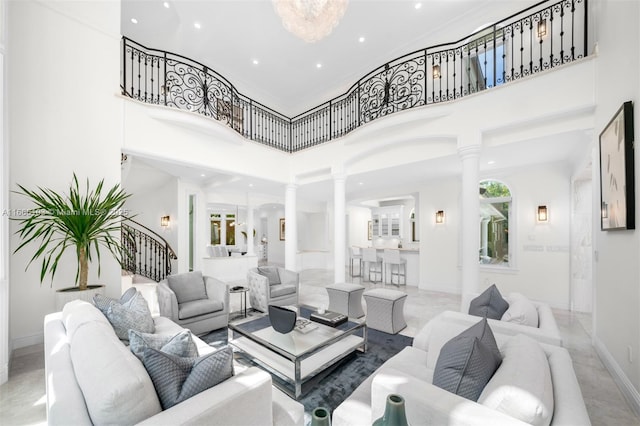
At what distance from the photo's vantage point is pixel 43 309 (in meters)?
3.43

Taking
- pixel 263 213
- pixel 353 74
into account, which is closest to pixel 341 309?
pixel 353 74

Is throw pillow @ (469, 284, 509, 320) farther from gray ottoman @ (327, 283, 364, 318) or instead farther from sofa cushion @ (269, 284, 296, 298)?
sofa cushion @ (269, 284, 296, 298)

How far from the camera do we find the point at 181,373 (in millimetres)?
1403

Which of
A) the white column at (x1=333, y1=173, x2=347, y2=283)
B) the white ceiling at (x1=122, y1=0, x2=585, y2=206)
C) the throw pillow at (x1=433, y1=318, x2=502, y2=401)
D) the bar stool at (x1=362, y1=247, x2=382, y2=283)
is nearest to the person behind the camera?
the throw pillow at (x1=433, y1=318, x2=502, y2=401)

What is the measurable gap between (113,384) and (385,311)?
3341 mm

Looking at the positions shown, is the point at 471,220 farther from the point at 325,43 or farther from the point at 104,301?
the point at 325,43

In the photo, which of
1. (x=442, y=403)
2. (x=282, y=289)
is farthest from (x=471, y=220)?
(x=442, y=403)

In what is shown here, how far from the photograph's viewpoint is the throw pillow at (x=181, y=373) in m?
1.32

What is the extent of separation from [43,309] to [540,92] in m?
7.15

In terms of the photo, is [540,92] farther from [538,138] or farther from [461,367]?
[461,367]

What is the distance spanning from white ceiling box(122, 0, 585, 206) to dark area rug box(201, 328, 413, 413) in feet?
10.5

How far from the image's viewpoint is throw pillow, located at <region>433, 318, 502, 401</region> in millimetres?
1428

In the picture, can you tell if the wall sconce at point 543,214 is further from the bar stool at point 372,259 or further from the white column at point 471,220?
the bar stool at point 372,259

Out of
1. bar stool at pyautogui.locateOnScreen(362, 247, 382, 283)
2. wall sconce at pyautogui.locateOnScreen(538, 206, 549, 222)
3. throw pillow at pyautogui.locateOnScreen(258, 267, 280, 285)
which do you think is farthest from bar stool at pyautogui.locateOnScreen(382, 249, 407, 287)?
throw pillow at pyautogui.locateOnScreen(258, 267, 280, 285)
